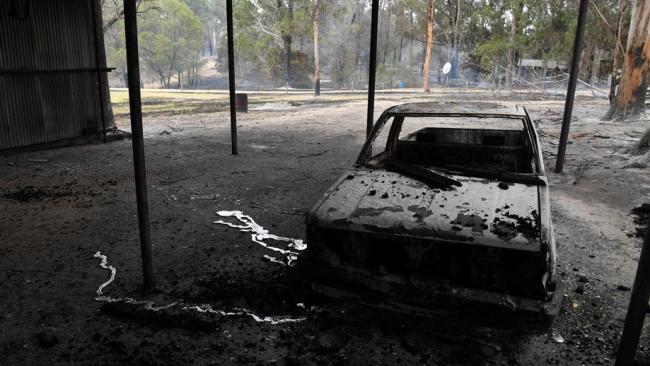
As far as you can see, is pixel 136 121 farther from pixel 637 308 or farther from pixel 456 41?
pixel 456 41

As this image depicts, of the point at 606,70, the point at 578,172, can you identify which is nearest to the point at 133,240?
the point at 578,172

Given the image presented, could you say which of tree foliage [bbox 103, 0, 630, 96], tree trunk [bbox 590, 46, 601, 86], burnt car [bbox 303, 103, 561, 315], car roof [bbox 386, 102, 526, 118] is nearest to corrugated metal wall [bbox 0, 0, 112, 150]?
car roof [bbox 386, 102, 526, 118]

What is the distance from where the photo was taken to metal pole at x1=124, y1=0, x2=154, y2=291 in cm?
339

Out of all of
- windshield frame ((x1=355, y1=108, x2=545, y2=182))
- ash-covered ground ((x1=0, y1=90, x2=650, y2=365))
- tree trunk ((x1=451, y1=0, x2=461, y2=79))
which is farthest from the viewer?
tree trunk ((x1=451, y1=0, x2=461, y2=79))

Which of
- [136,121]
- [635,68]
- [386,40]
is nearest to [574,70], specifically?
[136,121]

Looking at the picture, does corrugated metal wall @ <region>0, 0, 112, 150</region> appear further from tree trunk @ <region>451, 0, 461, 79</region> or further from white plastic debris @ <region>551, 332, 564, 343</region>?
tree trunk @ <region>451, 0, 461, 79</region>

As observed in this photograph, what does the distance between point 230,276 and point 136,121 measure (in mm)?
1524

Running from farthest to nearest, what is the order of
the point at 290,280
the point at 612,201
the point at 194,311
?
the point at 612,201, the point at 290,280, the point at 194,311

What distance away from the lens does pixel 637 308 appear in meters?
2.18

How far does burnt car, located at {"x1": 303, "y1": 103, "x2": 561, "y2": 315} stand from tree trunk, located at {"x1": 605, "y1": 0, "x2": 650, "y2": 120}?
13.7 metres

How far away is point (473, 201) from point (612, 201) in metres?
4.38

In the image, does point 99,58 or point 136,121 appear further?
point 99,58

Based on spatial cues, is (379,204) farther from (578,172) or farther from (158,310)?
(578,172)

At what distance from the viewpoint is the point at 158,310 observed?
344 centimetres
